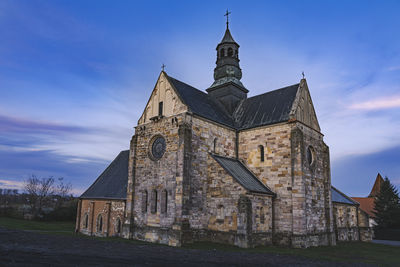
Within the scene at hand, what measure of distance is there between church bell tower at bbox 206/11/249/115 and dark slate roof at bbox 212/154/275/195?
23.0ft

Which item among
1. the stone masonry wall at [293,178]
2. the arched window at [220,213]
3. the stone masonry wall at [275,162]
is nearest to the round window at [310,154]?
the stone masonry wall at [293,178]

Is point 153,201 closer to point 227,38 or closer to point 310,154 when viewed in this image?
point 310,154

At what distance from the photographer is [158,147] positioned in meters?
24.7

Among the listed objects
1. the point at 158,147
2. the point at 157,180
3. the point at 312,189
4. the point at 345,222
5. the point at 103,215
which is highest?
the point at 158,147

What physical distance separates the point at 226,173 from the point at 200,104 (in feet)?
23.7

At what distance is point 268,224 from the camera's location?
878 inches

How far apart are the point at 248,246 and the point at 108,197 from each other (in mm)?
16738

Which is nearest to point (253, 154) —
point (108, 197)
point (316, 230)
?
point (316, 230)

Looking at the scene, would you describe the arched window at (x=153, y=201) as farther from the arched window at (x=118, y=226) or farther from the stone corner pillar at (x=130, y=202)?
the arched window at (x=118, y=226)

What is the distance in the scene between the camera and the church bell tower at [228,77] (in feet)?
100

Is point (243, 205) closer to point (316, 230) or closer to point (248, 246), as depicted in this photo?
point (248, 246)

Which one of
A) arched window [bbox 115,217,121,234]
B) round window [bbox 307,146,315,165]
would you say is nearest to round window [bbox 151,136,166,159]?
arched window [bbox 115,217,121,234]

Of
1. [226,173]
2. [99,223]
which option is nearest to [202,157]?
[226,173]

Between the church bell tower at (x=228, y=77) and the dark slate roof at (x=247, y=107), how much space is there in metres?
1.45
